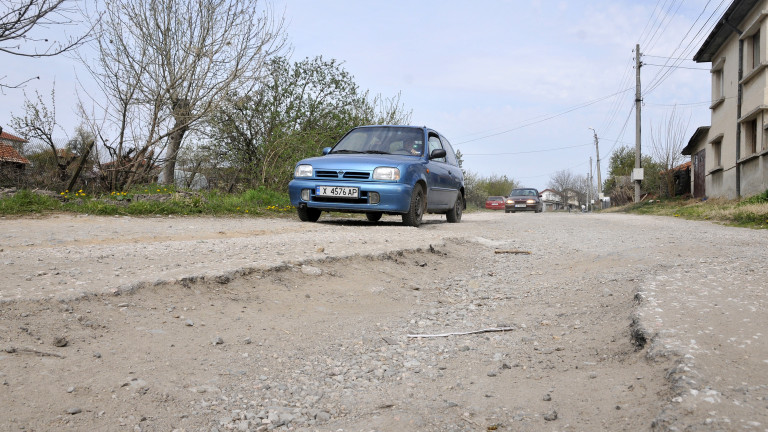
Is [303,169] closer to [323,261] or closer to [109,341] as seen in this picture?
[323,261]

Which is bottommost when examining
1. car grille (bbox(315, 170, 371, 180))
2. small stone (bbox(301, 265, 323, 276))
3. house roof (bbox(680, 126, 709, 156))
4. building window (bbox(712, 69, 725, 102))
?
small stone (bbox(301, 265, 323, 276))

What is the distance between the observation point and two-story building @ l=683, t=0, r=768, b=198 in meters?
16.5

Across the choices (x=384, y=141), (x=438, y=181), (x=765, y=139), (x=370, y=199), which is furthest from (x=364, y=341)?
(x=765, y=139)

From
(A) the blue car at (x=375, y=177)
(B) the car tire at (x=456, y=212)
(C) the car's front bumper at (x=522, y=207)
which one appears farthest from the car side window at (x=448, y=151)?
(C) the car's front bumper at (x=522, y=207)

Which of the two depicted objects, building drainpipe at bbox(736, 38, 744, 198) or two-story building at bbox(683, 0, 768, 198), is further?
building drainpipe at bbox(736, 38, 744, 198)

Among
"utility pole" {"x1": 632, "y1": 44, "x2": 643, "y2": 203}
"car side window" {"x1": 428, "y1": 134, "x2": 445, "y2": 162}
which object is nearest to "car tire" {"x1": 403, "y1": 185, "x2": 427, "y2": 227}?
"car side window" {"x1": 428, "y1": 134, "x2": 445, "y2": 162}

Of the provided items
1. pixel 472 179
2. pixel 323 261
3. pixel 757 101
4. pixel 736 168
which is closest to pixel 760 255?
pixel 323 261

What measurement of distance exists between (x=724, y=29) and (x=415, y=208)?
1653 centimetres

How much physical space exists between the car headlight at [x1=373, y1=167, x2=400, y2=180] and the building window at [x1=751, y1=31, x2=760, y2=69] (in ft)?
48.7

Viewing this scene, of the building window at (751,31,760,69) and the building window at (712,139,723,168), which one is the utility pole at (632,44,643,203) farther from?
the building window at (751,31,760,69)

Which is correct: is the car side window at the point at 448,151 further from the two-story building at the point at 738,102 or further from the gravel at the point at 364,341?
the two-story building at the point at 738,102

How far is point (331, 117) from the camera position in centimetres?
1546

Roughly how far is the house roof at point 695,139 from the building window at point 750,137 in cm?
528

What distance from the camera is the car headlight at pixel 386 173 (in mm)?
8414
